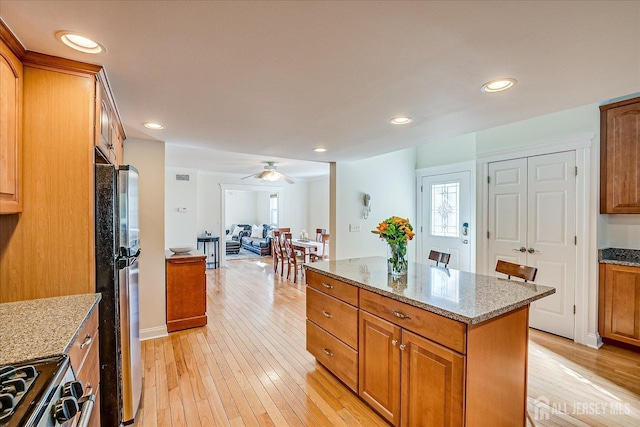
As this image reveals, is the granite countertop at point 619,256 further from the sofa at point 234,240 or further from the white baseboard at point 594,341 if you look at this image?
the sofa at point 234,240

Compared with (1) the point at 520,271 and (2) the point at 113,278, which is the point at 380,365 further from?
(2) the point at 113,278

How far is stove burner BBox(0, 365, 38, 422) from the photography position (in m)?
0.74

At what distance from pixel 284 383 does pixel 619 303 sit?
3.26 meters

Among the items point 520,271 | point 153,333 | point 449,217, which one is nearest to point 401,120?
point 520,271

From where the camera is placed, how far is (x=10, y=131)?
1.29 metres

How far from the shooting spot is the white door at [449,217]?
432cm

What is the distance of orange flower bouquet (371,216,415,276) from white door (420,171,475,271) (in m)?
2.51

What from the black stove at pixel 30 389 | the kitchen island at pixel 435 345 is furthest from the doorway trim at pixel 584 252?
the black stove at pixel 30 389

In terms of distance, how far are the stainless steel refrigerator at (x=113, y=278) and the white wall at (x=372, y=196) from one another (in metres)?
2.94

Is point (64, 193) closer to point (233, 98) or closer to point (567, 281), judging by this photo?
point (233, 98)

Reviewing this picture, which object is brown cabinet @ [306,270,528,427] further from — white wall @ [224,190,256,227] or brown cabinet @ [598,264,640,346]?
white wall @ [224,190,256,227]

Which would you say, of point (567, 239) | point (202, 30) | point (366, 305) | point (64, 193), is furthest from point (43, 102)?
point (567, 239)

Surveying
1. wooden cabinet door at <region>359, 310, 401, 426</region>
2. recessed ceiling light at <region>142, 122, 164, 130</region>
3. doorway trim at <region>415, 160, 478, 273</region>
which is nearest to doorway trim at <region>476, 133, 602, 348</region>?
doorway trim at <region>415, 160, 478, 273</region>

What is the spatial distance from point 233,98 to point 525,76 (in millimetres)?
Result: 1723
